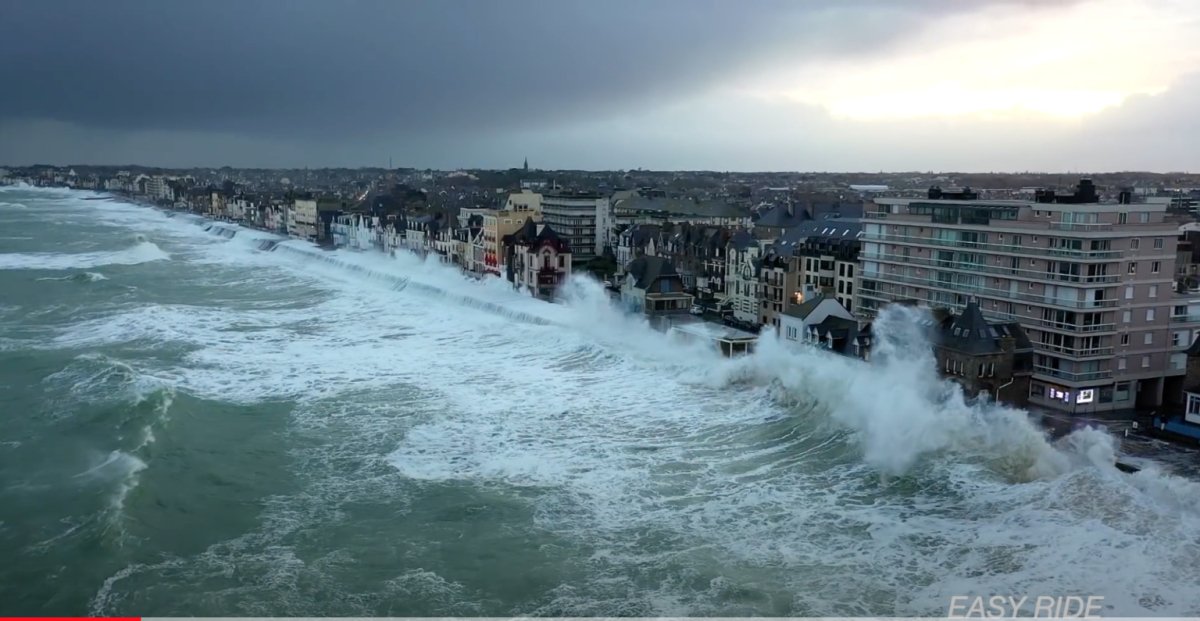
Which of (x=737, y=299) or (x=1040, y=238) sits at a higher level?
(x=1040, y=238)

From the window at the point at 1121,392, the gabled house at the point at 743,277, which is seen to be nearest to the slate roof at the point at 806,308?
Answer: the gabled house at the point at 743,277

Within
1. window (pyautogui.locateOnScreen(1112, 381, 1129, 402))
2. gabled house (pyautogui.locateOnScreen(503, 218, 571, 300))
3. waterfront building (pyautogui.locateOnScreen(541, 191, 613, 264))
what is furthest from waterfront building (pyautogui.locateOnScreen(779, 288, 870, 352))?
waterfront building (pyautogui.locateOnScreen(541, 191, 613, 264))

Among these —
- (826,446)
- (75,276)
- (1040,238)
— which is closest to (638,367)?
(826,446)

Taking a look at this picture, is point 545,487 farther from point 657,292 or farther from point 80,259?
point 80,259

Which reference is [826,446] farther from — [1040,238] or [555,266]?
[555,266]

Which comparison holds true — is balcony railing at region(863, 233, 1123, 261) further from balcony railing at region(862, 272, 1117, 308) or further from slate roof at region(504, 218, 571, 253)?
slate roof at region(504, 218, 571, 253)

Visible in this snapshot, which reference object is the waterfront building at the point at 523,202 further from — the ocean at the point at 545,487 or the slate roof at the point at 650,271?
the ocean at the point at 545,487
